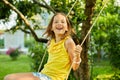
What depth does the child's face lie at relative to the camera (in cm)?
344

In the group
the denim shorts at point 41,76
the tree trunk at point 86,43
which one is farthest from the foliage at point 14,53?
the denim shorts at point 41,76

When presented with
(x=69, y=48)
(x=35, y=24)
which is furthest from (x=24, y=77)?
(x=35, y=24)

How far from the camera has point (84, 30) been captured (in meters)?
5.52

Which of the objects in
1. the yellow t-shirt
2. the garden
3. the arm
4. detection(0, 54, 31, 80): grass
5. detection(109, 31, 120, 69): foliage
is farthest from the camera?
detection(0, 54, 31, 80): grass

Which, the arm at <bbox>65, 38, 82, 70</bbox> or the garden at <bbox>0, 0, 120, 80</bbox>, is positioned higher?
the arm at <bbox>65, 38, 82, 70</bbox>

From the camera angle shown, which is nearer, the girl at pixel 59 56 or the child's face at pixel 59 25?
the girl at pixel 59 56

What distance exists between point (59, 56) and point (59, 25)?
0.87 ft

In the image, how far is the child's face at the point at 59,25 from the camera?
3.44 meters

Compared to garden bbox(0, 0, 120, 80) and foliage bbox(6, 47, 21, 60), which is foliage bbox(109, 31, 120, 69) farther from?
foliage bbox(6, 47, 21, 60)

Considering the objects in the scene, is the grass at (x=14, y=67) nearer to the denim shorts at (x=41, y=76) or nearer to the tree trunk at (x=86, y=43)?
the tree trunk at (x=86, y=43)

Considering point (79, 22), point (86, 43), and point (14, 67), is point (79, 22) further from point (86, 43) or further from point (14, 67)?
point (14, 67)

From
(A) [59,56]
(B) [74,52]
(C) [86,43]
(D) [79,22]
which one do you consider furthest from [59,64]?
(D) [79,22]

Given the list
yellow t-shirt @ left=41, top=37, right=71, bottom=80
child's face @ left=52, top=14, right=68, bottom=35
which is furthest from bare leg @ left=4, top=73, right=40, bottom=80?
child's face @ left=52, top=14, right=68, bottom=35

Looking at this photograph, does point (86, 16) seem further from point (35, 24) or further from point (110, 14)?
point (110, 14)
